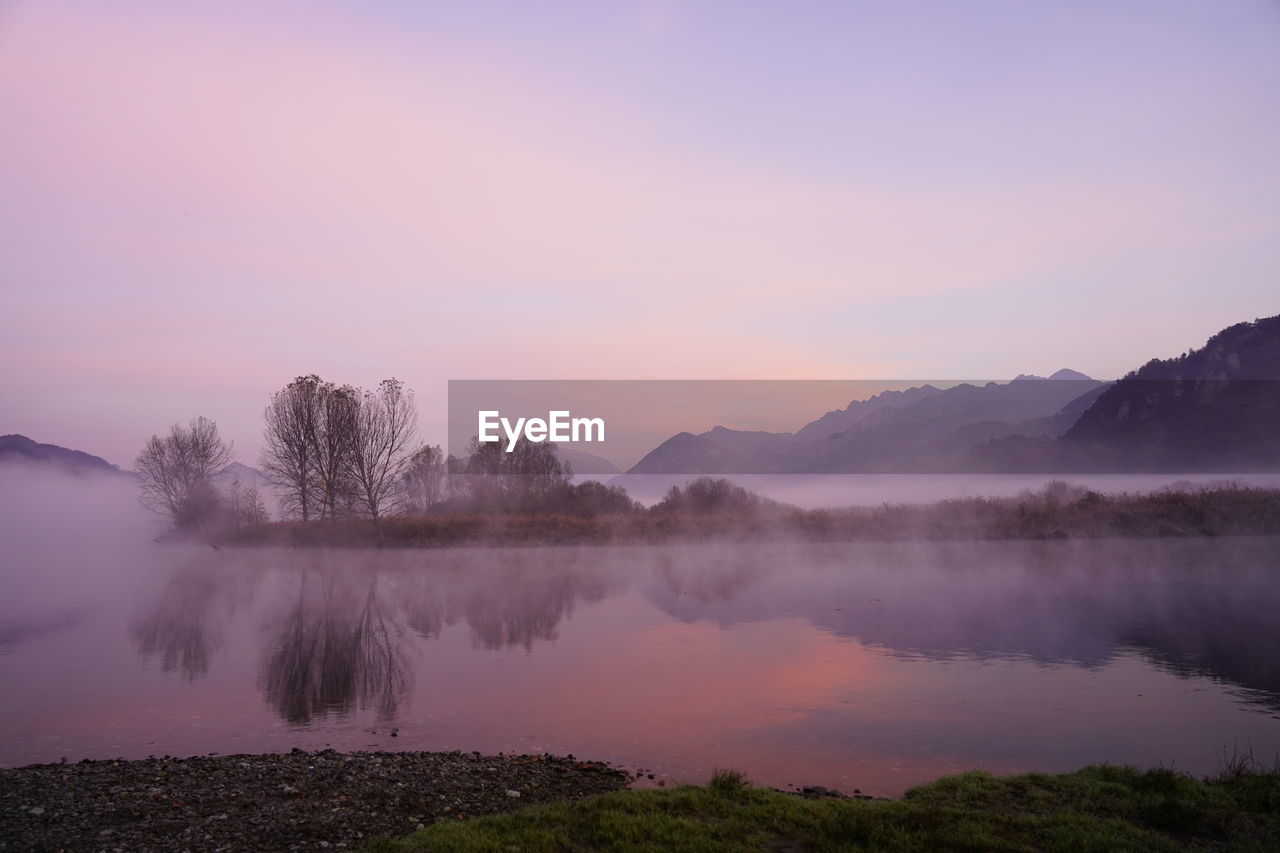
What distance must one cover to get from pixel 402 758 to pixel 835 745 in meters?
6.67

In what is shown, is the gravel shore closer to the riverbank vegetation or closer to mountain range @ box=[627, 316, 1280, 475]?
the riverbank vegetation

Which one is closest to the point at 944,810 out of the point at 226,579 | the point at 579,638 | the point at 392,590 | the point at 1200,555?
the point at 579,638

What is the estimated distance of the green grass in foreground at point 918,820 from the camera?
7.12m

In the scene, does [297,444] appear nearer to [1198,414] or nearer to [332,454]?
[332,454]

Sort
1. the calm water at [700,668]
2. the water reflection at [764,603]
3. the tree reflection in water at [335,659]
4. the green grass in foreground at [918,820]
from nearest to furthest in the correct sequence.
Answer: the green grass in foreground at [918,820] < the calm water at [700,668] < the tree reflection in water at [335,659] < the water reflection at [764,603]

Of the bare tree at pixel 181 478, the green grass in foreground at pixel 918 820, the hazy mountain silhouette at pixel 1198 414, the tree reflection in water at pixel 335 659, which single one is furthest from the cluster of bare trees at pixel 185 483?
the hazy mountain silhouette at pixel 1198 414

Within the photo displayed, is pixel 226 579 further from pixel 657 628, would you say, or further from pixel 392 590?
pixel 657 628

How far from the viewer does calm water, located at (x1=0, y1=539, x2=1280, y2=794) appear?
12195 mm

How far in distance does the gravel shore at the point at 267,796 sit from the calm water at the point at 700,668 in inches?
64.5

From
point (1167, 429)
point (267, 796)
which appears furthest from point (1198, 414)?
point (267, 796)

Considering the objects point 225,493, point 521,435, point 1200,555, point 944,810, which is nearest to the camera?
point 944,810

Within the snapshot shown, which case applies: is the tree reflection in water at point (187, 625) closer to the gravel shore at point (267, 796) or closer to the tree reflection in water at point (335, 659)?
the tree reflection in water at point (335, 659)

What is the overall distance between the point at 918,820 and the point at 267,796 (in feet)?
24.4

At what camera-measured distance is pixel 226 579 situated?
133 feet
